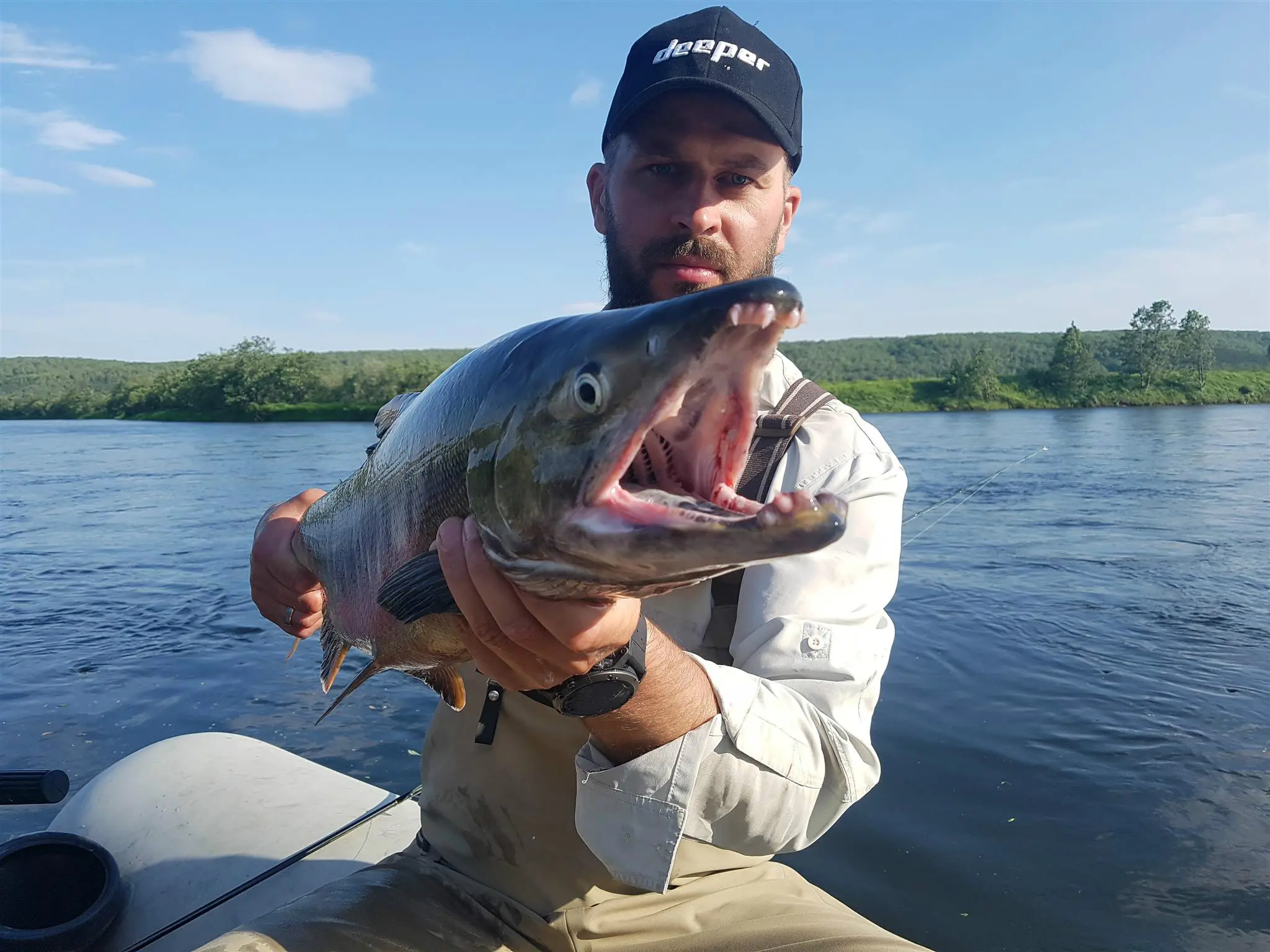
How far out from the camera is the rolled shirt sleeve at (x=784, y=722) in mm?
2244

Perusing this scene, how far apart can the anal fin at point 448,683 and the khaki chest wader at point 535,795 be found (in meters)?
0.08

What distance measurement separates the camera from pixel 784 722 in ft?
7.62

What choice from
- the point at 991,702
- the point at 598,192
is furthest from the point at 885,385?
the point at 598,192

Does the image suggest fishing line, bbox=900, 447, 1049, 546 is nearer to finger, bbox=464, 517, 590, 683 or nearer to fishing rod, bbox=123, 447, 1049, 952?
fishing rod, bbox=123, 447, 1049, 952

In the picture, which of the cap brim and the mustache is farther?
the mustache

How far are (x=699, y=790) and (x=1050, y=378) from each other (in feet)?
271

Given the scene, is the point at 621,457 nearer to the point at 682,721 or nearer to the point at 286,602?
the point at 682,721

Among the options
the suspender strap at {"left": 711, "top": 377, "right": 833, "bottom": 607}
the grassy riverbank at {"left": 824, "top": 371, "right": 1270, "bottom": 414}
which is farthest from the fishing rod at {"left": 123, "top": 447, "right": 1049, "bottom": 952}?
the grassy riverbank at {"left": 824, "top": 371, "right": 1270, "bottom": 414}

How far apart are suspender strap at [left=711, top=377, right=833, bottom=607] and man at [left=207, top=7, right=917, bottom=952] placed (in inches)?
1.1

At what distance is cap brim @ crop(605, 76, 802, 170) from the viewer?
330 centimetres

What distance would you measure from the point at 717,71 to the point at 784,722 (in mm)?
2420

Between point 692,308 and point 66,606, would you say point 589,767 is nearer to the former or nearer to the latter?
point 692,308

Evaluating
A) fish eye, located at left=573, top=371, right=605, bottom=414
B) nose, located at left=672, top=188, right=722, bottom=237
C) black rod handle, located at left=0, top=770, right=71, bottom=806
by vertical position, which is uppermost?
nose, located at left=672, top=188, right=722, bottom=237

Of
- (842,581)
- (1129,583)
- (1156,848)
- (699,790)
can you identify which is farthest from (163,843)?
(1129,583)
